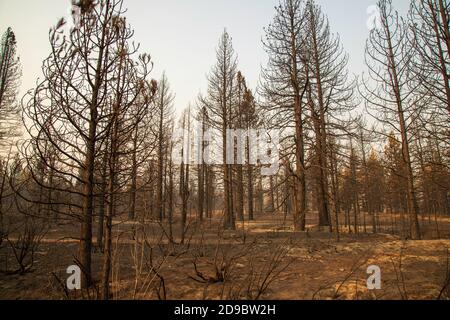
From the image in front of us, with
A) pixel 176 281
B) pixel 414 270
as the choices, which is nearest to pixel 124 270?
pixel 176 281

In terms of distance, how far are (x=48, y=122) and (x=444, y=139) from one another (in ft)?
32.8

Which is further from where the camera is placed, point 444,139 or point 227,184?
point 227,184

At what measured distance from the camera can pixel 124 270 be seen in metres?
5.01

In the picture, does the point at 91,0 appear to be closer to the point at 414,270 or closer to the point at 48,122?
the point at 48,122

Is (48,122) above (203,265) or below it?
above

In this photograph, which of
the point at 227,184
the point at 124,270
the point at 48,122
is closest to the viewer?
the point at 48,122

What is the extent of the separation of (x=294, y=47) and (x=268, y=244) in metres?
8.86

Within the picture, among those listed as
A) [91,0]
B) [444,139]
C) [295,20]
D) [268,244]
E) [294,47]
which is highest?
[295,20]
